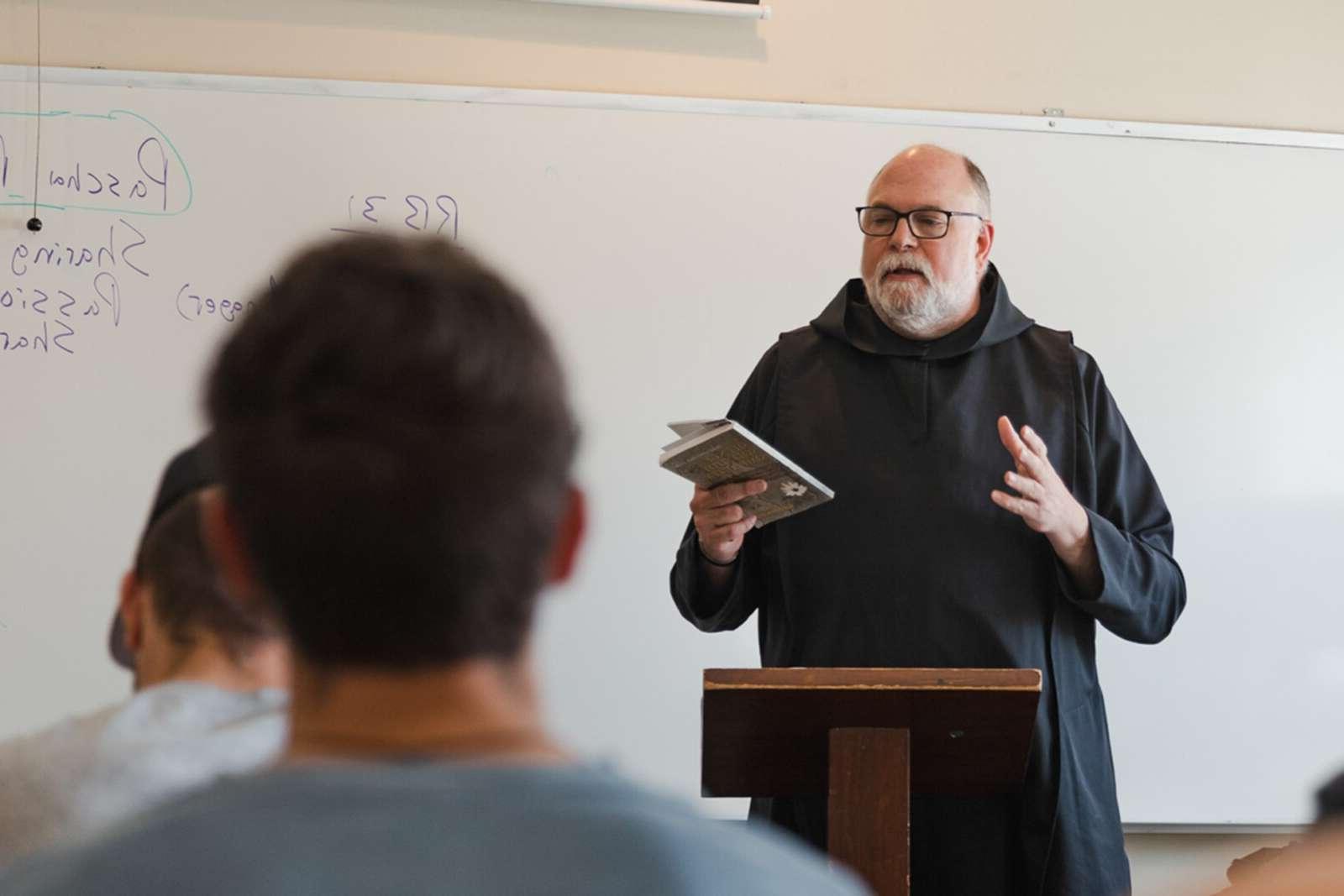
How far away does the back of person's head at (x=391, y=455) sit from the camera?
2.64 ft

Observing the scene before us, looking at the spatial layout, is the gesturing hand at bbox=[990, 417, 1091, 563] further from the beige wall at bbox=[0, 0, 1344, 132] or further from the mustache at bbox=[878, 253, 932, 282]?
the beige wall at bbox=[0, 0, 1344, 132]

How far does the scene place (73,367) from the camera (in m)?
3.54

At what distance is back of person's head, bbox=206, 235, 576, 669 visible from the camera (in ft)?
2.64

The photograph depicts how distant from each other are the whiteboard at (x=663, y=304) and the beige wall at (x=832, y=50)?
0.24 feet

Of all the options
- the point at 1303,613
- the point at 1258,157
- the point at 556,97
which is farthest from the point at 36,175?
the point at 1303,613

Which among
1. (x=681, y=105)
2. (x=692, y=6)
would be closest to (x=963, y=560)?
(x=681, y=105)

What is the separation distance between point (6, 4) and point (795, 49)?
185 cm

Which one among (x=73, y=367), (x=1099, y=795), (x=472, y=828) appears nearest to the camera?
(x=472, y=828)

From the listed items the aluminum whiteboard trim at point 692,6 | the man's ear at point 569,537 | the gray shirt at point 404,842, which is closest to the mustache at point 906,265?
the aluminum whiteboard trim at point 692,6

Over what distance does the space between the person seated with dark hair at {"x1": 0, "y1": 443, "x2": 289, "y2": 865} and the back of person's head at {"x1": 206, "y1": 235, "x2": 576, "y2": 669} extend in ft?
1.73

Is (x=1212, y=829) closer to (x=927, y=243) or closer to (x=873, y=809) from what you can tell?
(x=927, y=243)

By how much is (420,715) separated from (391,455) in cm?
14

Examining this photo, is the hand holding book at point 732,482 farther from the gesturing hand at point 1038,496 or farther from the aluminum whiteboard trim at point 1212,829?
the aluminum whiteboard trim at point 1212,829

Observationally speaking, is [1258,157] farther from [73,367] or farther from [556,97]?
[73,367]
